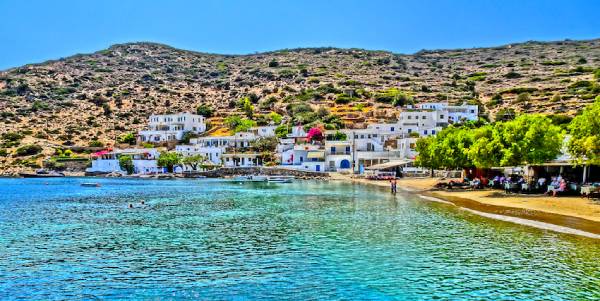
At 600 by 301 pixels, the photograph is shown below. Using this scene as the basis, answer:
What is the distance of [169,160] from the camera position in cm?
10638

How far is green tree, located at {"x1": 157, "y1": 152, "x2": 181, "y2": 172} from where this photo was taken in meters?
106

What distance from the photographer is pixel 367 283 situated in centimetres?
1792

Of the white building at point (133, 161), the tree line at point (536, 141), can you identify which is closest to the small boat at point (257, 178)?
the white building at point (133, 161)

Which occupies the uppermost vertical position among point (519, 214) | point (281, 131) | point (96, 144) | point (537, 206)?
point (281, 131)

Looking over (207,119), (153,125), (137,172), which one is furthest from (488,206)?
(207,119)

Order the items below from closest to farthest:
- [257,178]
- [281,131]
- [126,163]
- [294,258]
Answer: [294,258] < [257,178] < [126,163] < [281,131]

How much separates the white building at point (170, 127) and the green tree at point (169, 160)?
16.6m

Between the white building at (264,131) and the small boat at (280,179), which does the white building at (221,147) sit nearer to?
the white building at (264,131)

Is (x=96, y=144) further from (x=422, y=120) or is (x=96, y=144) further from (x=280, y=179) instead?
(x=422, y=120)

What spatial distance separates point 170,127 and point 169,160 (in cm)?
2247

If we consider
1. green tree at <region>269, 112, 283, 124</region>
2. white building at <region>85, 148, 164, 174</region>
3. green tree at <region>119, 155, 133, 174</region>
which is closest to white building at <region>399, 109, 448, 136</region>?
green tree at <region>269, 112, 283, 124</region>

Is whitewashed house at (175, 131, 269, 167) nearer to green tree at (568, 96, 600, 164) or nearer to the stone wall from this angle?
the stone wall

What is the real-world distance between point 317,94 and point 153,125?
53036 millimetres

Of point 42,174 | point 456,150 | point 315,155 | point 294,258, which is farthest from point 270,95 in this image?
point 294,258
